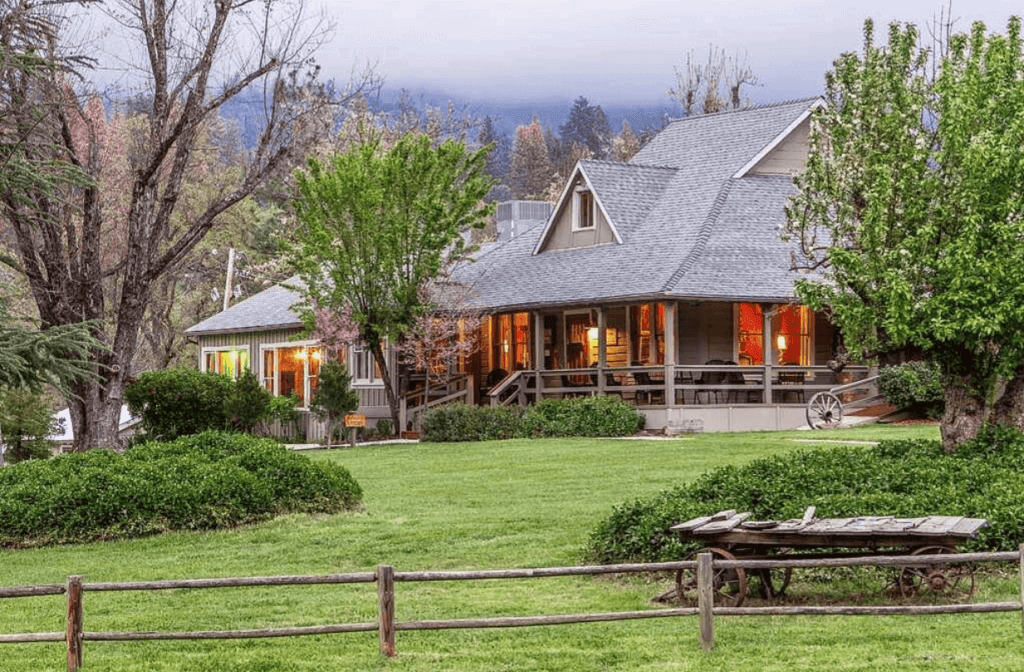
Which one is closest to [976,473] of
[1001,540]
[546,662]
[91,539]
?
[1001,540]

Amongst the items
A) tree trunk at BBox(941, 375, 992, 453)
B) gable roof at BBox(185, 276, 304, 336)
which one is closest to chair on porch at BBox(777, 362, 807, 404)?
gable roof at BBox(185, 276, 304, 336)

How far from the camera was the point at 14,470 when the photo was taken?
18000mm

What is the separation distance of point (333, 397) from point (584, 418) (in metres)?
6.57

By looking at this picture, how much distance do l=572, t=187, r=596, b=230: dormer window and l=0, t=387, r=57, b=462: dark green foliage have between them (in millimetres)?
14477

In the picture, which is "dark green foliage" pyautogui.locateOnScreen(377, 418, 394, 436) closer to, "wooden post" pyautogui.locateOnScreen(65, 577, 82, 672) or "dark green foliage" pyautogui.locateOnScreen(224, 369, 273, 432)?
"dark green foliage" pyautogui.locateOnScreen(224, 369, 273, 432)

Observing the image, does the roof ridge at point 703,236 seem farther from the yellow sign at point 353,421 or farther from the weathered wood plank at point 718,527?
the weathered wood plank at point 718,527

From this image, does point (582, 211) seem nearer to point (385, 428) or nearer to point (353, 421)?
point (385, 428)

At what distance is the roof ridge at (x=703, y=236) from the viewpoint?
105 feet

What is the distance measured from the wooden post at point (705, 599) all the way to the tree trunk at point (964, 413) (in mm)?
6929

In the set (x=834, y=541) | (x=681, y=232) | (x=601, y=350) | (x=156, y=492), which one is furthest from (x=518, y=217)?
(x=834, y=541)

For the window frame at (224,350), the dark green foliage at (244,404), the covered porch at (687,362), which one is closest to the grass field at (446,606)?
the dark green foliage at (244,404)

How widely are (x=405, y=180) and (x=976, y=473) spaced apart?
21417 mm

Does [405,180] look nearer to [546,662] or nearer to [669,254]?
[669,254]

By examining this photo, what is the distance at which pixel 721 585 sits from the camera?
12492 millimetres
